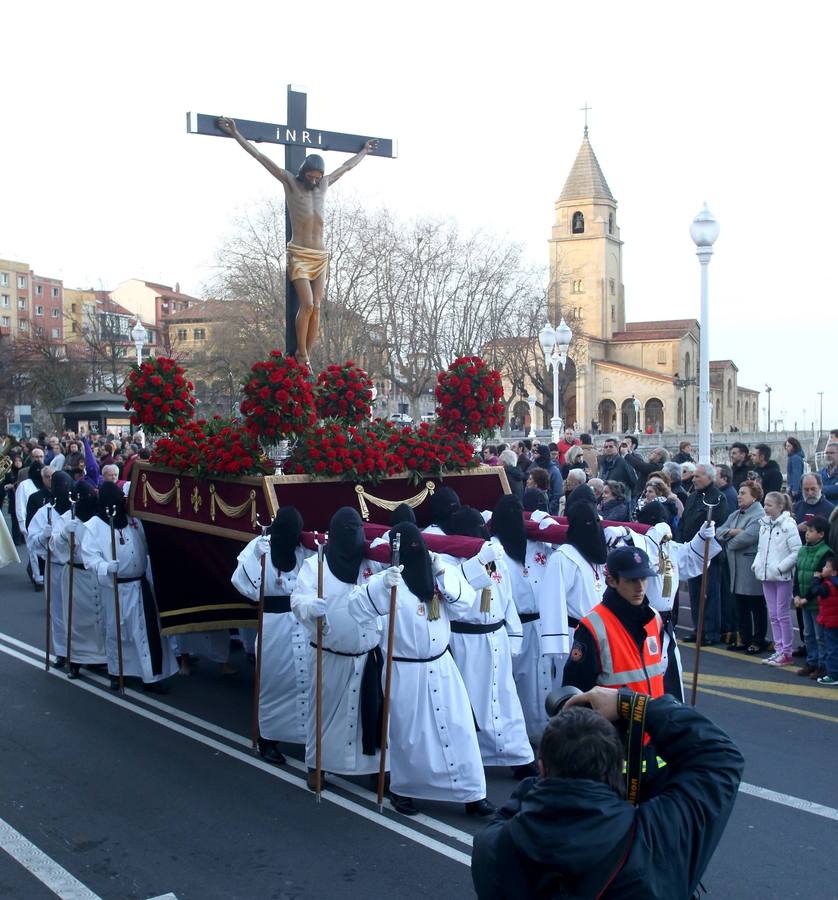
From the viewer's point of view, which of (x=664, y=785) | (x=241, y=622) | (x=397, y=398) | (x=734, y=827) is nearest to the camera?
(x=664, y=785)

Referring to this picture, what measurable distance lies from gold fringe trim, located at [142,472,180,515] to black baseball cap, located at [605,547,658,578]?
4.99 meters

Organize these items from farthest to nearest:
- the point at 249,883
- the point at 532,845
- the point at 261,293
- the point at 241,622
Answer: the point at 261,293
the point at 241,622
the point at 249,883
the point at 532,845

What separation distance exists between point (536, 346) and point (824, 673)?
46228 mm

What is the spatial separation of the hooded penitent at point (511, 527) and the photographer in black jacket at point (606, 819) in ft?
13.7

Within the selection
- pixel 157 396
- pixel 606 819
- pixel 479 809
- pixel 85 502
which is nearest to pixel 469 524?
pixel 479 809

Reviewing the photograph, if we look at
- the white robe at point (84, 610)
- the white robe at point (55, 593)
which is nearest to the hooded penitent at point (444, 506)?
the white robe at point (84, 610)

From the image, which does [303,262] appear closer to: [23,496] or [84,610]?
[84,610]

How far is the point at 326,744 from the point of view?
6.17 metres

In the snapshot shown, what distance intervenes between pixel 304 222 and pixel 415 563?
13.9 ft

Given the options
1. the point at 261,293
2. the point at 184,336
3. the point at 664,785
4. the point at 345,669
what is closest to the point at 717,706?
the point at 345,669

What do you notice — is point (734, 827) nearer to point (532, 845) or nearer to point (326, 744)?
point (326, 744)

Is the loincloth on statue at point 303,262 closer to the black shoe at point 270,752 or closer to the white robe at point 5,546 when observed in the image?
the black shoe at point 270,752

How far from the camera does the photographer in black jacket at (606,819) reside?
2400 millimetres

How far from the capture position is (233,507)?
7852 mm
